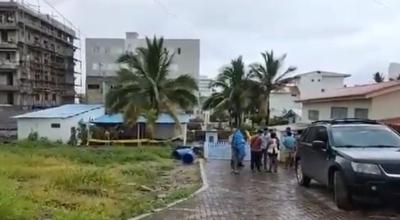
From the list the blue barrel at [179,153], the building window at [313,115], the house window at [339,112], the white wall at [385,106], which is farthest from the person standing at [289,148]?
the building window at [313,115]

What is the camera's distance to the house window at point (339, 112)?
27484 millimetres

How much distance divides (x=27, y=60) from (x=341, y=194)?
6177cm

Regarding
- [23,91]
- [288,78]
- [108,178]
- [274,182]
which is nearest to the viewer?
[108,178]

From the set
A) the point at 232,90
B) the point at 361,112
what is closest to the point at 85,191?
the point at 361,112

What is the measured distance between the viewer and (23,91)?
6631 cm

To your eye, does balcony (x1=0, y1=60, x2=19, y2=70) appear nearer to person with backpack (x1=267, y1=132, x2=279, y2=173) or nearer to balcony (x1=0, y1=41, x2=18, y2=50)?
balcony (x1=0, y1=41, x2=18, y2=50)

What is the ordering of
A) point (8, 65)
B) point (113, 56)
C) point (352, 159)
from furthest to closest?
1. point (113, 56)
2. point (8, 65)
3. point (352, 159)

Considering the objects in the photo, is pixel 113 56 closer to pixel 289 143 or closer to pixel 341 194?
pixel 289 143

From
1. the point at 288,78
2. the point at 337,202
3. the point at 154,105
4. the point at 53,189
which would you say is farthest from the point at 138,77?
the point at 337,202

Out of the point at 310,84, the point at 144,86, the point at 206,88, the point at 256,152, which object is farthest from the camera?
the point at 310,84

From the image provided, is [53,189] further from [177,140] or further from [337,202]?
[177,140]

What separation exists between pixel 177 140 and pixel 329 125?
31.1m

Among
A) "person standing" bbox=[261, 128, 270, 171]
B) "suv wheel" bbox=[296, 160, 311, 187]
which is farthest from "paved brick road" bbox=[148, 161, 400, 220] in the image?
"person standing" bbox=[261, 128, 270, 171]

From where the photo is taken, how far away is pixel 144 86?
39156 millimetres
